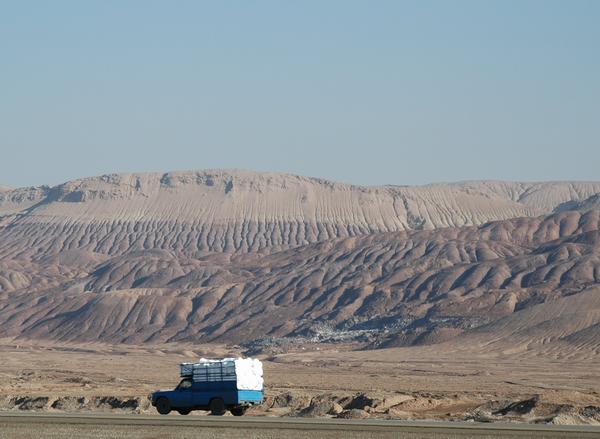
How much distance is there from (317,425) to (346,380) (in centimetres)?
5057

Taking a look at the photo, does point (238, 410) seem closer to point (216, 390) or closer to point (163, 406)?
point (216, 390)

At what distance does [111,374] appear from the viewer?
9262 centimetres

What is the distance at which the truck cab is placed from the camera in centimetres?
3797

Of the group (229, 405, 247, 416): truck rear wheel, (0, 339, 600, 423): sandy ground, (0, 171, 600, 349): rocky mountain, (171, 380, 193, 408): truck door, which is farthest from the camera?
(0, 171, 600, 349): rocky mountain

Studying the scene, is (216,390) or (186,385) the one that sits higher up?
(186,385)

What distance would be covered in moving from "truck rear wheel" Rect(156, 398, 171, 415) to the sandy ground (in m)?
5.68

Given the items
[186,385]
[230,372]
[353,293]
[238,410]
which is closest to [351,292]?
[353,293]

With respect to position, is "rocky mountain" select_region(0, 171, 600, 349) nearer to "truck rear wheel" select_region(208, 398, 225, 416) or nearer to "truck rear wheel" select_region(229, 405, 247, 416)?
"truck rear wheel" select_region(229, 405, 247, 416)

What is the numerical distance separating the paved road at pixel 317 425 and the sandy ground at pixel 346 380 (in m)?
5.54

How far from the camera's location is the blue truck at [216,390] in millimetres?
37938

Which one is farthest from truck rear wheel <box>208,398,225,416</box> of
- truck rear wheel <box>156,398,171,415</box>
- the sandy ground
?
the sandy ground

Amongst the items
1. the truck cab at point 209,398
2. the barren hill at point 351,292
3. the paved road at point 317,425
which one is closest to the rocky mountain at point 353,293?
the barren hill at point 351,292

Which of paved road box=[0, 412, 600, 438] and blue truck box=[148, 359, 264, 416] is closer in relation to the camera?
paved road box=[0, 412, 600, 438]

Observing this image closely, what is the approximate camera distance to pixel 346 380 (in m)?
83.5
